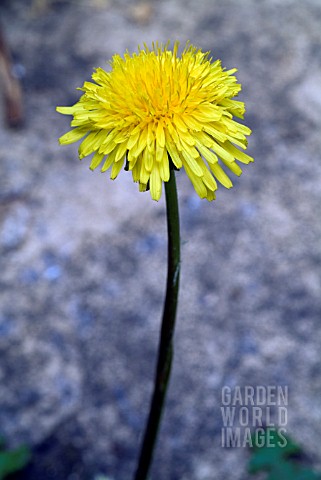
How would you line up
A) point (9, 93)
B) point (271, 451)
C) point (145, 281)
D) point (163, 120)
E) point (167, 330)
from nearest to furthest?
point (163, 120) < point (167, 330) < point (271, 451) < point (145, 281) < point (9, 93)

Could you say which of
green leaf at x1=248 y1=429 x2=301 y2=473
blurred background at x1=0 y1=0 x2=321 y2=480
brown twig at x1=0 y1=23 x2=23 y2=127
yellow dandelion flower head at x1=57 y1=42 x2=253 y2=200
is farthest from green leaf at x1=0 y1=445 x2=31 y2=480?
brown twig at x1=0 y1=23 x2=23 y2=127

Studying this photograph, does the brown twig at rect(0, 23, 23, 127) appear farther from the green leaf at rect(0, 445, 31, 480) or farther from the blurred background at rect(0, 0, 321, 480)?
the green leaf at rect(0, 445, 31, 480)

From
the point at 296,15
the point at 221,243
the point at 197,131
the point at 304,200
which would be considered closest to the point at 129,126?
the point at 197,131

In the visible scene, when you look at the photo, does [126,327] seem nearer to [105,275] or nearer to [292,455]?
[105,275]

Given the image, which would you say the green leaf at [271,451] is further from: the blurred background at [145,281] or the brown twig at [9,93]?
the brown twig at [9,93]

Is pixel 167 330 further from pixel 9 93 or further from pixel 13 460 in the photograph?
pixel 9 93

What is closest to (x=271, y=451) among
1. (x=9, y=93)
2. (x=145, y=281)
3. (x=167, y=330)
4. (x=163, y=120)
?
(x=167, y=330)
